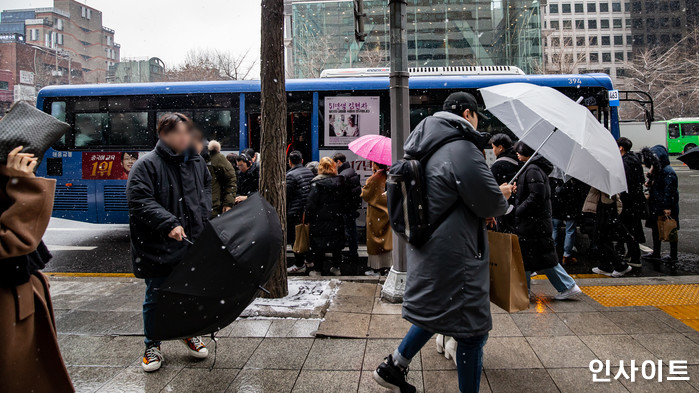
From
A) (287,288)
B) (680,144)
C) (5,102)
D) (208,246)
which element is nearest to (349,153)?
(287,288)

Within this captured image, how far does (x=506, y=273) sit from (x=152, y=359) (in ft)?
8.84

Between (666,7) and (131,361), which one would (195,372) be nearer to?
(131,361)

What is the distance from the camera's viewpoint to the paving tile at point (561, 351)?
356 cm

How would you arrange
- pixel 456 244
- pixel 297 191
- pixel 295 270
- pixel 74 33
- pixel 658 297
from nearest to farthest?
pixel 456 244
pixel 658 297
pixel 297 191
pixel 295 270
pixel 74 33

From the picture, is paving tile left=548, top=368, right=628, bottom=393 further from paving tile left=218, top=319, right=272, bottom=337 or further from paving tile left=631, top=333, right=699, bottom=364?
paving tile left=218, top=319, right=272, bottom=337

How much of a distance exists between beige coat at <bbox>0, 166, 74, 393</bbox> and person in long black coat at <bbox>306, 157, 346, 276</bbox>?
456 centimetres

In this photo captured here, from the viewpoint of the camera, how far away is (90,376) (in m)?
3.49

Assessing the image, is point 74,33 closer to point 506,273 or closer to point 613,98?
point 613,98

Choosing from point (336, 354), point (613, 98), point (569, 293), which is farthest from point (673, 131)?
point (336, 354)

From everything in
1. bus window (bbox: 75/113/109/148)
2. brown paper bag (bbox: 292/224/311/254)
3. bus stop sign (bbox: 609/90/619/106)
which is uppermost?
bus stop sign (bbox: 609/90/619/106)

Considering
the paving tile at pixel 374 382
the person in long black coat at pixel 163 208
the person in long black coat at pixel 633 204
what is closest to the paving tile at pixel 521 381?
the paving tile at pixel 374 382

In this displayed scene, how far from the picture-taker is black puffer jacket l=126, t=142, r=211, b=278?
325 centimetres

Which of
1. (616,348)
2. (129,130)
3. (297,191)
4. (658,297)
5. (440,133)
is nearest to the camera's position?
(440,133)

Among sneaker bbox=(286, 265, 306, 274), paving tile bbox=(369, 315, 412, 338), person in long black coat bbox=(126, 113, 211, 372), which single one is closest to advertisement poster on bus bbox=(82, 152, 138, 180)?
sneaker bbox=(286, 265, 306, 274)
